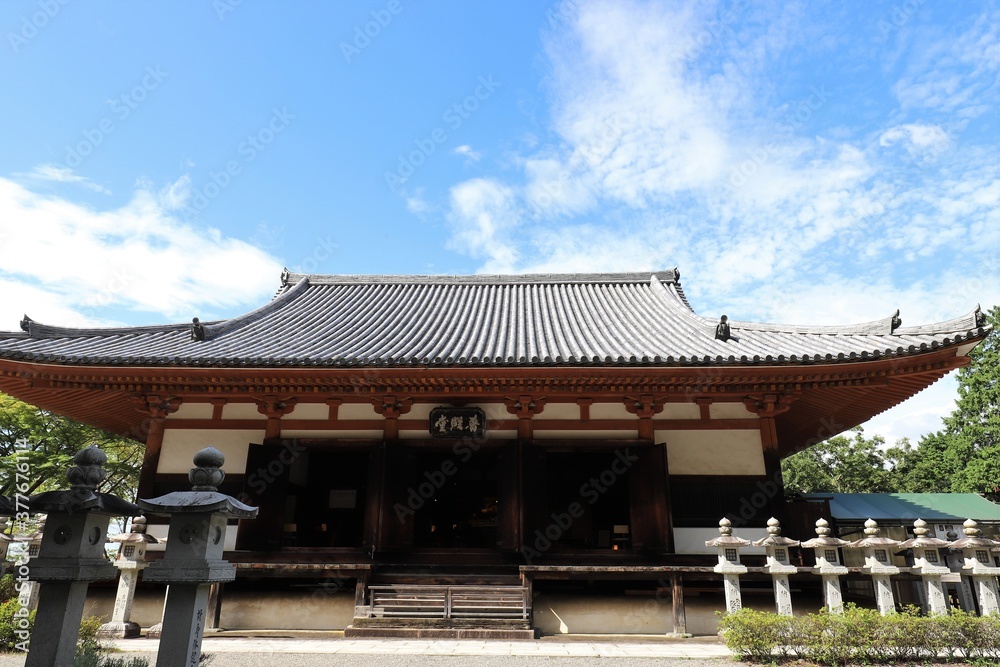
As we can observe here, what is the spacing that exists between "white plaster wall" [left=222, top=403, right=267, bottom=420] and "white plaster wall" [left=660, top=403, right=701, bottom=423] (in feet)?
24.5

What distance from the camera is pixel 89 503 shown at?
4.94 metres

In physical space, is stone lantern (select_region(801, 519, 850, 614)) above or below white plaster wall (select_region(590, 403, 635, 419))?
below

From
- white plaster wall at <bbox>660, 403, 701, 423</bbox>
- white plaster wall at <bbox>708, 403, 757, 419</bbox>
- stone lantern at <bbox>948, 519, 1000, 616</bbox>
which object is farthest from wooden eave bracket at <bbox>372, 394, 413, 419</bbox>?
stone lantern at <bbox>948, 519, 1000, 616</bbox>

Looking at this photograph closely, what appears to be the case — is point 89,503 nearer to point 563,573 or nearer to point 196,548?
point 196,548

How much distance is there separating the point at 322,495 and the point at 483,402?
5802 mm

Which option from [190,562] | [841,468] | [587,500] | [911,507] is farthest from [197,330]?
[841,468]

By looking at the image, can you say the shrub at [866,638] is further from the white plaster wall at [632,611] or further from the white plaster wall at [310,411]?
the white plaster wall at [310,411]

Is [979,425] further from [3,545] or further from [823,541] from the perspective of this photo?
[3,545]

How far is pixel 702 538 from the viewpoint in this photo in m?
10.0

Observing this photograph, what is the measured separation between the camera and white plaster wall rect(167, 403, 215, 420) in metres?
11.1

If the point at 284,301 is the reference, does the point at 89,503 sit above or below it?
below

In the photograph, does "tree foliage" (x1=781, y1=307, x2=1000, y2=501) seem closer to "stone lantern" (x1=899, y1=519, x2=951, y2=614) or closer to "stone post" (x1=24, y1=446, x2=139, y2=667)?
"stone lantern" (x1=899, y1=519, x2=951, y2=614)

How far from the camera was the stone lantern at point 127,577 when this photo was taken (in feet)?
27.5

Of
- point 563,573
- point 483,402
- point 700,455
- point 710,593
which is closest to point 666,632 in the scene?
point 710,593
